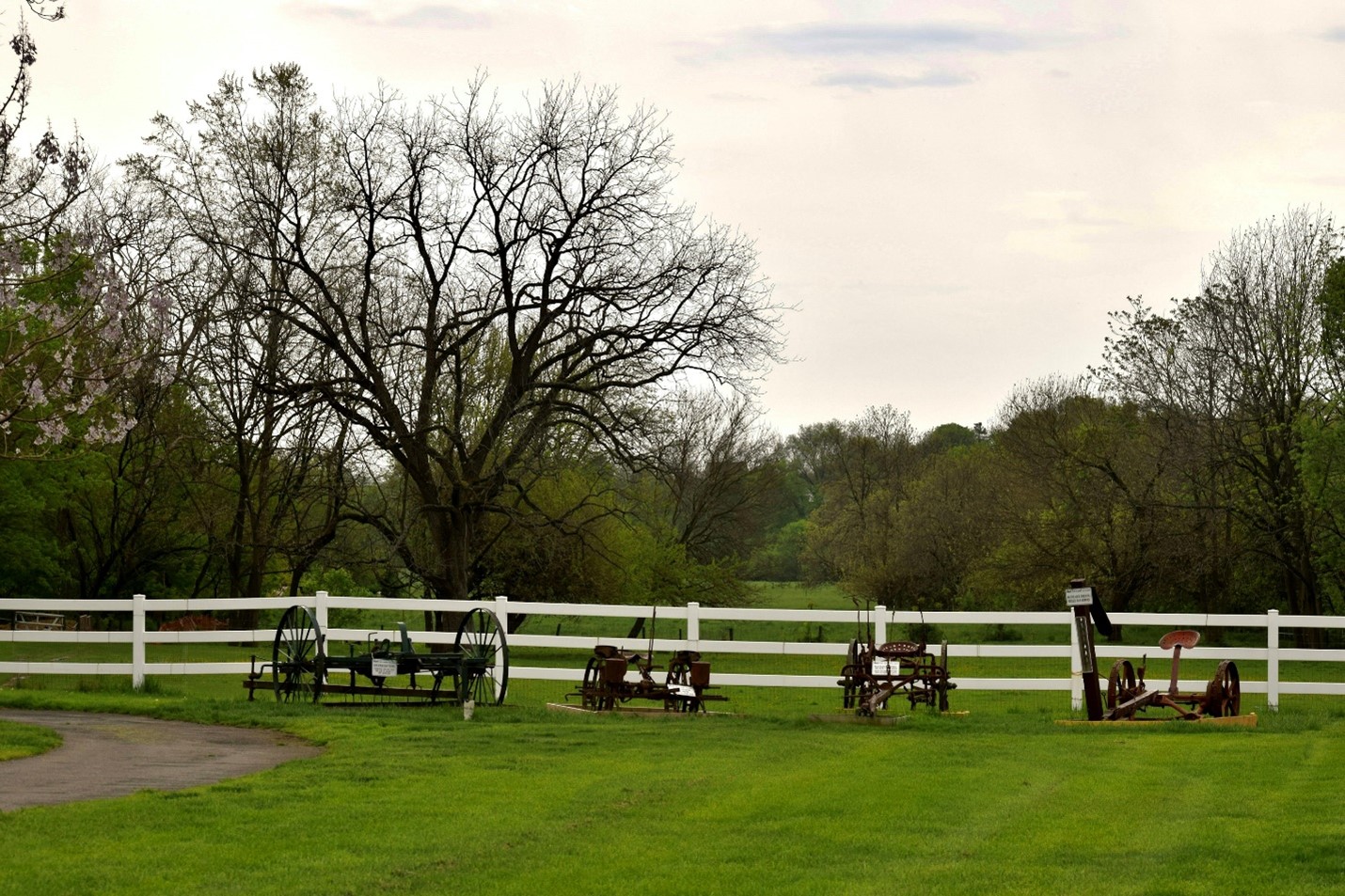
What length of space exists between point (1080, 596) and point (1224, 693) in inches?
78.3

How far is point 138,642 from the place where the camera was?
1797cm

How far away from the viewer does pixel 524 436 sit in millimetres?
31391

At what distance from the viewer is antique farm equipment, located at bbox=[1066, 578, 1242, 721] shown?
14.9 meters

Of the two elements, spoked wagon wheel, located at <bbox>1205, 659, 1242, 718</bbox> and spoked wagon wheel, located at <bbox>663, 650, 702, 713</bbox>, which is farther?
spoked wagon wheel, located at <bbox>663, 650, 702, 713</bbox>

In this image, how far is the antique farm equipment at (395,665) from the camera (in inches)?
609

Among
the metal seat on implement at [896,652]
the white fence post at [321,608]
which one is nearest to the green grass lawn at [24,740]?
the white fence post at [321,608]

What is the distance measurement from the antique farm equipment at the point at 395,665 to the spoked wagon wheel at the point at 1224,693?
718cm

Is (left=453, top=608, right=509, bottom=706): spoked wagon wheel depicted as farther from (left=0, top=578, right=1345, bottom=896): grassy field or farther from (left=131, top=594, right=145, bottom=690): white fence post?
(left=131, top=594, right=145, bottom=690): white fence post

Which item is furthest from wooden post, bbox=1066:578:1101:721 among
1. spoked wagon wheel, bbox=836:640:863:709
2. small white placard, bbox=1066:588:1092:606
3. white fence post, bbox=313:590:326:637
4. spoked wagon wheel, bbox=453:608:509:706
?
white fence post, bbox=313:590:326:637

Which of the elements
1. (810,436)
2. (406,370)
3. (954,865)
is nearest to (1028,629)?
(406,370)

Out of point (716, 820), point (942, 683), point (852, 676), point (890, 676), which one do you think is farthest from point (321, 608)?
point (716, 820)

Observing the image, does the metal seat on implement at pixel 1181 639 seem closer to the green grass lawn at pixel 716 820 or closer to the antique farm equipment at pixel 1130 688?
the antique farm equipment at pixel 1130 688

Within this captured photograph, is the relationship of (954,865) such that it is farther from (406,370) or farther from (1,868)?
(406,370)

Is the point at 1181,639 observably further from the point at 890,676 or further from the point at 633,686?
the point at 633,686
